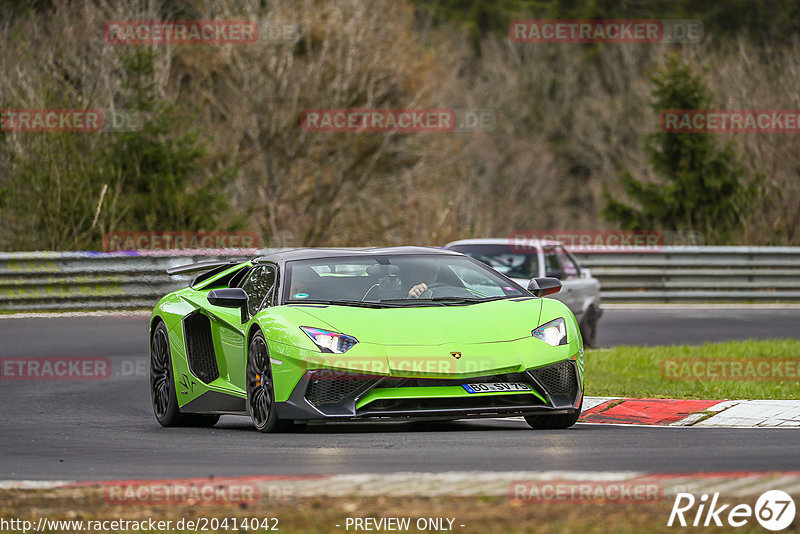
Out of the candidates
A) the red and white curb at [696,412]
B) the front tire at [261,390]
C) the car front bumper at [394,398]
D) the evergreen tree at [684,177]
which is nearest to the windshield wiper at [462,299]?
the car front bumper at [394,398]

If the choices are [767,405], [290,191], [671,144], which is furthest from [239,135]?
[767,405]

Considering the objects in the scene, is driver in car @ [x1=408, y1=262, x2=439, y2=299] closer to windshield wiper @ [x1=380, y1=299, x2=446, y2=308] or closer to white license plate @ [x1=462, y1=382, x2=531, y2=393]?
windshield wiper @ [x1=380, y1=299, x2=446, y2=308]

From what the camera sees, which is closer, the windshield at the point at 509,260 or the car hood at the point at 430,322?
the car hood at the point at 430,322

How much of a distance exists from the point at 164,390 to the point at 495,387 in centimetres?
341

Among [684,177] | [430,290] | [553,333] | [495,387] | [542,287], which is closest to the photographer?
[495,387]

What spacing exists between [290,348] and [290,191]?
2932cm

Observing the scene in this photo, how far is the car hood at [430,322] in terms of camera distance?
9.28 metres

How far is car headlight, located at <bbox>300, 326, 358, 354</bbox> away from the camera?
30.2 ft

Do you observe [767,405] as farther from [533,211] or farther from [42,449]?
[533,211]

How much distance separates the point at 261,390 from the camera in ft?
31.9

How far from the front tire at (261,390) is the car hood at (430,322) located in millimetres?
412

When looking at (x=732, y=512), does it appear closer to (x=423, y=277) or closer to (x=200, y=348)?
(x=423, y=277)

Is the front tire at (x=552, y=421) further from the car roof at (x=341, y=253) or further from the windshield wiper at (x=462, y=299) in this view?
the car roof at (x=341, y=253)

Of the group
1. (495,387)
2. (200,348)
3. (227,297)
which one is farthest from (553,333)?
(200,348)
